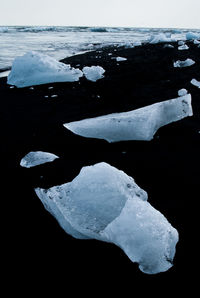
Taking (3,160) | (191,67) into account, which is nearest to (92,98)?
(3,160)

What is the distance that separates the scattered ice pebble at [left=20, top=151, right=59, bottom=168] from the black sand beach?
0.04 meters

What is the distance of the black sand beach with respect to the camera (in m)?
0.83

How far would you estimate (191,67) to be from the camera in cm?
392

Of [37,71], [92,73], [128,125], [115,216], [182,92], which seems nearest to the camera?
[115,216]

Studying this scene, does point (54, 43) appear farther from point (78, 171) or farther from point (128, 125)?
point (78, 171)

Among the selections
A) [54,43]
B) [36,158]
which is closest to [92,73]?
[36,158]

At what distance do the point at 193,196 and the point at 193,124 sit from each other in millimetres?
879

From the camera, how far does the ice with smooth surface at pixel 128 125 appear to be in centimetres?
162

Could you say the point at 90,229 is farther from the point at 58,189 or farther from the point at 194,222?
the point at 194,222

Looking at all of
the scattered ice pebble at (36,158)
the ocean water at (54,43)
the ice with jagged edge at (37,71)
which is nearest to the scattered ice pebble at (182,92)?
the ice with jagged edge at (37,71)

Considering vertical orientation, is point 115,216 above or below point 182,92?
below

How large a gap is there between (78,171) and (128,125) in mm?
482

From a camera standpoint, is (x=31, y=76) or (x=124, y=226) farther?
(x=31, y=76)

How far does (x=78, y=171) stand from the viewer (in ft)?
4.57
